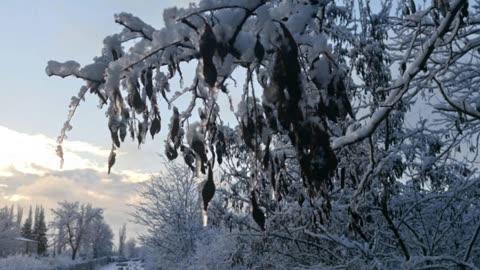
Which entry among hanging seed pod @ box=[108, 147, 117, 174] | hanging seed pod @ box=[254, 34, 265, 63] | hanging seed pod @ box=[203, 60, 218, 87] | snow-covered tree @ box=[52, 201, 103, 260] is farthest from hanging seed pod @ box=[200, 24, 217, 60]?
snow-covered tree @ box=[52, 201, 103, 260]

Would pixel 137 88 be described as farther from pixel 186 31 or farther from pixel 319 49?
pixel 319 49

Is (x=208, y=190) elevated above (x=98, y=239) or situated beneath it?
situated beneath

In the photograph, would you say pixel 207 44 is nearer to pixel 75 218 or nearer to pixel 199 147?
pixel 199 147

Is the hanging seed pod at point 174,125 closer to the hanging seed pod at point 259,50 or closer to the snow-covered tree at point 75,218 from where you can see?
the hanging seed pod at point 259,50

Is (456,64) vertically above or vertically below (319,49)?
above

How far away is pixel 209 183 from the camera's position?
175 cm

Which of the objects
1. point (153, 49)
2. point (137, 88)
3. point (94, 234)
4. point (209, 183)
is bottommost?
point (209, 183)

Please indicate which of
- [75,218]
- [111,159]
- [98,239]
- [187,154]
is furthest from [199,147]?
[98,239]

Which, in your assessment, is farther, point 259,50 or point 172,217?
point 172,217

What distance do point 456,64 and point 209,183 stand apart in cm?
553

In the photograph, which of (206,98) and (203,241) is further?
(203,241)

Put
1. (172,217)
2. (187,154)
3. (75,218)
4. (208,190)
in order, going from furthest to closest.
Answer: (75,218), (172,217), (187,154), (208,190)

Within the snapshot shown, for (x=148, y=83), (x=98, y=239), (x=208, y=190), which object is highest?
(x=98, y=239)

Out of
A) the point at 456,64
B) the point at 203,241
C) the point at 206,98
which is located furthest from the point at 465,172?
the point at 203,241
